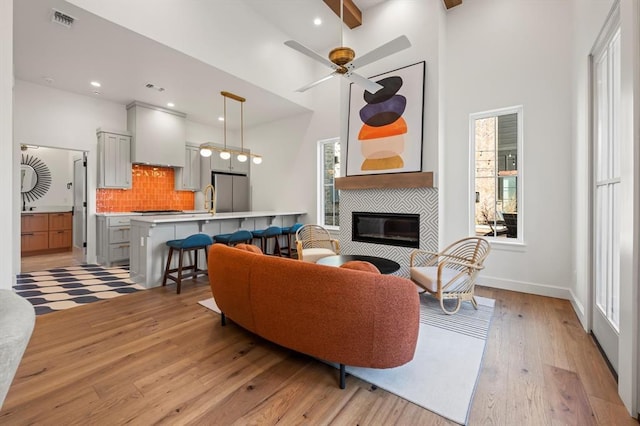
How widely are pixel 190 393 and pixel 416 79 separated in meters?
4.30

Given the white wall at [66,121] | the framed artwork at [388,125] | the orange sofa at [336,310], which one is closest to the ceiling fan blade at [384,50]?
the framed artwork at [388,125]

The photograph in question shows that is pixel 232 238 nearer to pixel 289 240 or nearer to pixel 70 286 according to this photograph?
pixel 289 240

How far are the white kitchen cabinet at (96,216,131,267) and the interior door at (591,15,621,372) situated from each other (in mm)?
6490

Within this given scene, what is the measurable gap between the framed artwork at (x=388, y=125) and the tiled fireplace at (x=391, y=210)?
33 cm

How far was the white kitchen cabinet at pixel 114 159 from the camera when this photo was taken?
5.39m

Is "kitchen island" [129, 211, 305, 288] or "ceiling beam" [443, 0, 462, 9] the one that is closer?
"kitchen island" [129, 211, 305, 288]

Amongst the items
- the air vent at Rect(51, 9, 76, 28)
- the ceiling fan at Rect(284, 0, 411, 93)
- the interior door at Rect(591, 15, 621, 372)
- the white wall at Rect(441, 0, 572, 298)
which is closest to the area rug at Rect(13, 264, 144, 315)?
the air vent at Rect(51, 9, 76, 28)

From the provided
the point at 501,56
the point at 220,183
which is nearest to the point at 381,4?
the point at 501,56

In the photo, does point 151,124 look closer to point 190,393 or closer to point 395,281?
point 190,393

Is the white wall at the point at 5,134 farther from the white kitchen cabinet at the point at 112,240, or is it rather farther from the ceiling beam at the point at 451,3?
the ceiling beam at the point at 451,3

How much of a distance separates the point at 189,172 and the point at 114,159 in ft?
5.09

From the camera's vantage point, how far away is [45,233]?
6.29 m

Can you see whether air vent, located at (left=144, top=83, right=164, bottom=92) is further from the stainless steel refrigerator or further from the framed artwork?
the framed artwork

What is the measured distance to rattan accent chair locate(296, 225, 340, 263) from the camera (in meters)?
4.32
